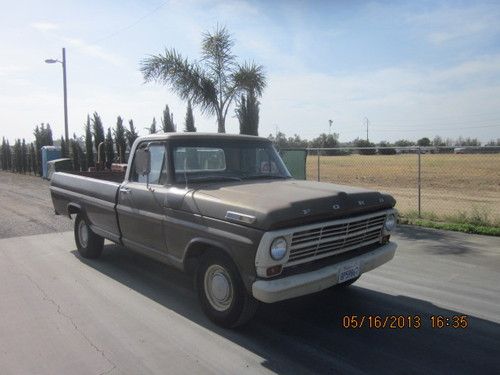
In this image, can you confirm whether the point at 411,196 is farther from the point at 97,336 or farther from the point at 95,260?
the point at 97,336

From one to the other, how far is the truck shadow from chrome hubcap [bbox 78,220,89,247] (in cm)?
183

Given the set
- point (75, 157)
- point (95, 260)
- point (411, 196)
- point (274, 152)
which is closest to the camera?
point (274, 152)

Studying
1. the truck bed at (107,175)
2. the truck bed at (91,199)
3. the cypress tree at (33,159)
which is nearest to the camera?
the truck bed at (91,199)

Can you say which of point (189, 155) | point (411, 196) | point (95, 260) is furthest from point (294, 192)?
point (411, 196)

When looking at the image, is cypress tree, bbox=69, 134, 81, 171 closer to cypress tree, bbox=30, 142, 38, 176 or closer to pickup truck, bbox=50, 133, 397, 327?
cypress tree, bbox=30, 142, 38, 176

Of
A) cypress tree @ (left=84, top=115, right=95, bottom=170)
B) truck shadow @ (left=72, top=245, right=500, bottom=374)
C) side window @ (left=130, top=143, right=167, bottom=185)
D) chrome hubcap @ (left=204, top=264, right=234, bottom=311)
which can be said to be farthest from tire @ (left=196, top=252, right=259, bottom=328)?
cypress tree @ (left=84, top=115, right=95, bottom=170)

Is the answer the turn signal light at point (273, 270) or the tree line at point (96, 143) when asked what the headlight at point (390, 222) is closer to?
the turn signal light at point (273, 270)

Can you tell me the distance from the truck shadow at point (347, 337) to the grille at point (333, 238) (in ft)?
2.49

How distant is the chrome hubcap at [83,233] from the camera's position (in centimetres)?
735

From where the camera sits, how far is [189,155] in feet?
18.0

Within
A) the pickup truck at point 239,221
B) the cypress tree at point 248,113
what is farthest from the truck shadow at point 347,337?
the cypress tree at point 248,113

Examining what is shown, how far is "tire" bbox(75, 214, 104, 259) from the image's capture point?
23.8 ft

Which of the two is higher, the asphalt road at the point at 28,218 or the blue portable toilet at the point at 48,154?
the blue portable toilet at the point at 48,154

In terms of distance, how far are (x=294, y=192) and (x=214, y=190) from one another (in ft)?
2.73
